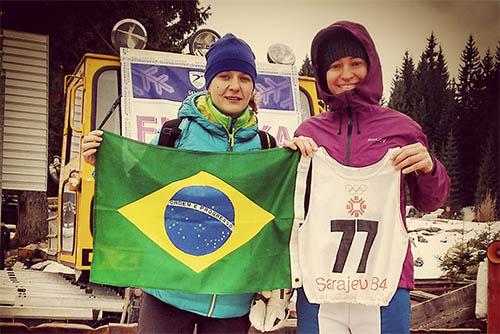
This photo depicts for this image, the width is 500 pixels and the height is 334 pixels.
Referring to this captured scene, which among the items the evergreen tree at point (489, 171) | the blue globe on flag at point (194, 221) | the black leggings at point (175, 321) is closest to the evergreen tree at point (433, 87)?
the evergreen tree at point (489, 171)

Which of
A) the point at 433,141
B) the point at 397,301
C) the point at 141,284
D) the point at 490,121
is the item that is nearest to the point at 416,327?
the point at 433,141

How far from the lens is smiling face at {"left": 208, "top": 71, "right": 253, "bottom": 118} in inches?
91.0

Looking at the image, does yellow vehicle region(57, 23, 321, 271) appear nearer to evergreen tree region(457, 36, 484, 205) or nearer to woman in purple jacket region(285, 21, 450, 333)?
woman in purple jacket region(285, 21, 450, 333)

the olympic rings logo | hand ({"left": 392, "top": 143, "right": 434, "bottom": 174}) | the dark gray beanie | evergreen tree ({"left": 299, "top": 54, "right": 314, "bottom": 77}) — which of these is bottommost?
the olympic rings logo

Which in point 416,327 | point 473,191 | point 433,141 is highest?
point 433,141

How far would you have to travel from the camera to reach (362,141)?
2.28 meters

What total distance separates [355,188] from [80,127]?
2829 millimetres

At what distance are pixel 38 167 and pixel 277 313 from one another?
2751 millimetres

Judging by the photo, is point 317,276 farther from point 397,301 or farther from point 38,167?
point 38,167

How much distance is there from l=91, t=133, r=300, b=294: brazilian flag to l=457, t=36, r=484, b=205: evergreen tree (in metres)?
2.70

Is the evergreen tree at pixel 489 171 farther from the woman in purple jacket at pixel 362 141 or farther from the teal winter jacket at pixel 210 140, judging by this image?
the teal winter jacket at pixel 210 140

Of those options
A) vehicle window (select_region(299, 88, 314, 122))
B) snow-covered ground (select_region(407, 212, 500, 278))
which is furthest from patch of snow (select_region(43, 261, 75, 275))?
snow-covered ground (select_region(407, 212, 500, 278))

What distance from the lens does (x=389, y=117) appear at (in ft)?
7.57

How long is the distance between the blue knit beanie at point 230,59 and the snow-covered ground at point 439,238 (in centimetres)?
255
